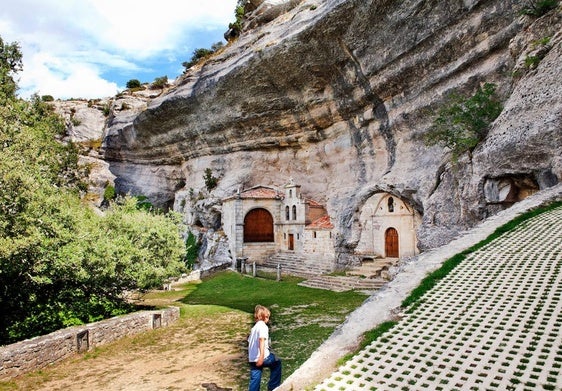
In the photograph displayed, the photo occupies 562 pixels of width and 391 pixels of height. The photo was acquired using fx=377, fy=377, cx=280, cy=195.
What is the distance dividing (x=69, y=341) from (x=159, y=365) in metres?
2.97

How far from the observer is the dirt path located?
29.5 ft

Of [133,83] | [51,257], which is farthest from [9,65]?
[133,83]

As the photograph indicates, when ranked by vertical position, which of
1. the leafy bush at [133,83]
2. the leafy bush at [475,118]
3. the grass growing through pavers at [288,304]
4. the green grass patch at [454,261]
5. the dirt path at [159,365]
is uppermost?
the leafy bush at [133,83]

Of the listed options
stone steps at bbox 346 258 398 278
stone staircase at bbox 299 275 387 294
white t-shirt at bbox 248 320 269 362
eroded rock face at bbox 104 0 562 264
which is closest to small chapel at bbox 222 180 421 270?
stone steps at bbox 346 258 398 278

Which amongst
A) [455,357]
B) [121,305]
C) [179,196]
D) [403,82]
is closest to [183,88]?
[179,196]

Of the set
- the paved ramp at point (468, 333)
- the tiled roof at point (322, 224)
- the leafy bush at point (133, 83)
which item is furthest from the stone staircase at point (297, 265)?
the leafy bush at point (133, 83)

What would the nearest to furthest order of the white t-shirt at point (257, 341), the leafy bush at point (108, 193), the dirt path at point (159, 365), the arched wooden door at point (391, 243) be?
the white t-shirt at point (257, 341) → the dirt path at point (159, 365) → the arched wooden door at point (391, 243) → the leafy bush at point (108, 193)

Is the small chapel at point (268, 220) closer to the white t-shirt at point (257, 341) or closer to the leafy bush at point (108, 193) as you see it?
the leafy bush at point (108, 193)

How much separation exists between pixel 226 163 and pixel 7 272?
3085 cm

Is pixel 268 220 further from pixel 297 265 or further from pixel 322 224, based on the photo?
pixel 297 265

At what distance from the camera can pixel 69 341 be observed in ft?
36.2

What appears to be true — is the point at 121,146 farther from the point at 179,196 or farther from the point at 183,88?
the point at 183,88

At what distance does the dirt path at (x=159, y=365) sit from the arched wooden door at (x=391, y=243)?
18.7m

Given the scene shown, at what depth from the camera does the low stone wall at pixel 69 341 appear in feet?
31.2
